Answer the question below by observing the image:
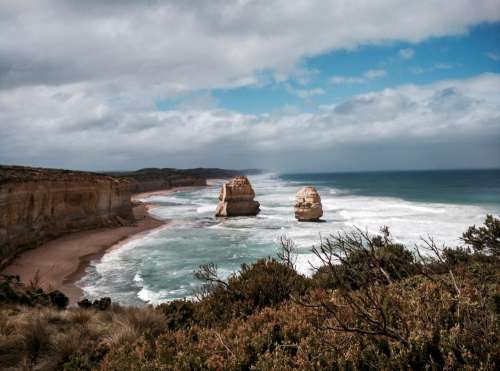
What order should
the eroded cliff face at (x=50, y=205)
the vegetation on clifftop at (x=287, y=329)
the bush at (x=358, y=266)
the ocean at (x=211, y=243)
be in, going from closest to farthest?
the vegetation on clifftop at (x=287, y=329), the bush at (x=358, y=266), the ocean at (x=211, y=243), the eroded cliff face at (x=50, y=205)

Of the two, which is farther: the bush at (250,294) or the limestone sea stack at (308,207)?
the limestone sea stack at (308,207)

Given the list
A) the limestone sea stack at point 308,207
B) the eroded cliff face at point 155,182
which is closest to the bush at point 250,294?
the limestone sea stack at point 308,207

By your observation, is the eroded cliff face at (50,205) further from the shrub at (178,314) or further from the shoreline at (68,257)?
the shrub at (178,314)

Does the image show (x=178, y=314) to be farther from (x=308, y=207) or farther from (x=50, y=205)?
(x=308, y=207)

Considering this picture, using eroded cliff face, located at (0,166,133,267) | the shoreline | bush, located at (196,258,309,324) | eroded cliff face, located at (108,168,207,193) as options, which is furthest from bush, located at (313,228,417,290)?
eroded cliff face, located at (108,168,207,193)

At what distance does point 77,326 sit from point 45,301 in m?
3.12

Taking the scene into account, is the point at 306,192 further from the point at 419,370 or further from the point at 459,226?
the point at 419,370

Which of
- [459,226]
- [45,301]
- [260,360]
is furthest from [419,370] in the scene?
[459,226]

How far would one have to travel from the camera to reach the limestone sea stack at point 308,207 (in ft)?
99.8

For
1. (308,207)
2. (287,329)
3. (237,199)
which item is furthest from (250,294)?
(237,199)

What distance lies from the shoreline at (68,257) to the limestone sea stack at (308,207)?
13.3 m

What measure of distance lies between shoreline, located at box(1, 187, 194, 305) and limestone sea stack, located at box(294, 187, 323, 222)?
13324mm

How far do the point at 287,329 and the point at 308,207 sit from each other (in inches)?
1050

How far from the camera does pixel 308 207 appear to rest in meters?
30.4
